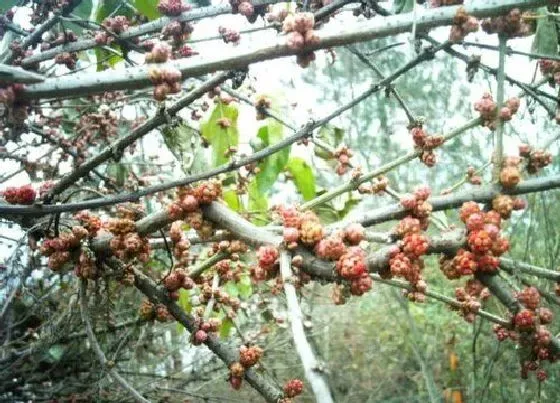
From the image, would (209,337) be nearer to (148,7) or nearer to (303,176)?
(303,176)

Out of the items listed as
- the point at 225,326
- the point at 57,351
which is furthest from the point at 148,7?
the point at 57,351

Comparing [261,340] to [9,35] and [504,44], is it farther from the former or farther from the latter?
[504,44]

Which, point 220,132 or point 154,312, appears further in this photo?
point 220,132

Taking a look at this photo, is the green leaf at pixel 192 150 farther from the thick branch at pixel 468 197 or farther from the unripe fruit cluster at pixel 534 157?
the unripe fruit cluster at pixel 534 157

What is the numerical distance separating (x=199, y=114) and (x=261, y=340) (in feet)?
9.93

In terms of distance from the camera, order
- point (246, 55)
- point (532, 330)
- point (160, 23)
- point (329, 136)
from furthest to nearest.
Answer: point (329, 136), point (160, 23), point (532, 330), point (246, 55)

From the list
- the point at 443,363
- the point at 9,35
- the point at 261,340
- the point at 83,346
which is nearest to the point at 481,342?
the point at 443,363

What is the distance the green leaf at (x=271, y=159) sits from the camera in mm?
2332

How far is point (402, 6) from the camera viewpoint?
6.48ft

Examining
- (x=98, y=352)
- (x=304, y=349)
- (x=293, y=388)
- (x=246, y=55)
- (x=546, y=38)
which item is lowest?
(x=304, y=349)

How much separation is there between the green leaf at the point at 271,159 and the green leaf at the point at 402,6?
65cm

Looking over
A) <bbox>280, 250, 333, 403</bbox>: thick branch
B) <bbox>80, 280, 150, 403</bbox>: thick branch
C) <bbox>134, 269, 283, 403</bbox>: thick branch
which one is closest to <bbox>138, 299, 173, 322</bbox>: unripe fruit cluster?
<bbox>134, 269, 283, 403</bbox>: thick branch

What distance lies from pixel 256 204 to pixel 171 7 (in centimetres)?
123

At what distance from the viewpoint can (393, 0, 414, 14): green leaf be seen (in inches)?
75.8
